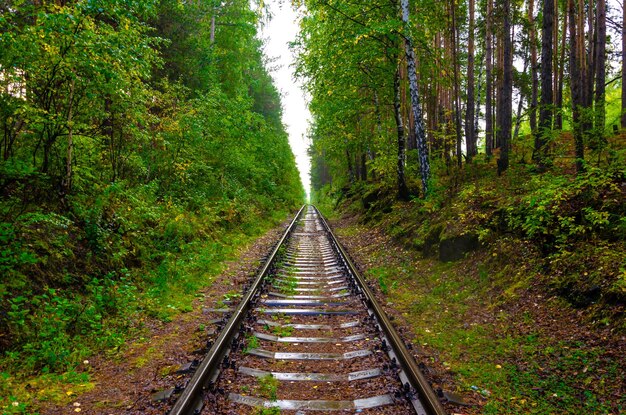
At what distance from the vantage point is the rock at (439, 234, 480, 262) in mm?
7883

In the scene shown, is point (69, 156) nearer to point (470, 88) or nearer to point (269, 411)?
point (269, 411)

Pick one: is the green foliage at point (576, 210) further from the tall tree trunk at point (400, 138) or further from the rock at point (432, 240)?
the tall tree trunk at point (400, 138)

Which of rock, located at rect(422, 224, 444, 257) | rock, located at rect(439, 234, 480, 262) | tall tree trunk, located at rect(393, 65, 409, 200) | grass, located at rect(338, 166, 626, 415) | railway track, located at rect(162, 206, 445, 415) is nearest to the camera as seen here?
railway track, located at rect(162, 206, 445, 415)

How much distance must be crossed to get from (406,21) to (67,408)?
12.0 metres

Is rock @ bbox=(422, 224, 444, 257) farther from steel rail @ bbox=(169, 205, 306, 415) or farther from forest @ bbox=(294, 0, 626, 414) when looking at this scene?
steel rail @ bbox=(169, 205, 306, 415)

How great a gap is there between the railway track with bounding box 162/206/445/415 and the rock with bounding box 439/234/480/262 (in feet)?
7.87

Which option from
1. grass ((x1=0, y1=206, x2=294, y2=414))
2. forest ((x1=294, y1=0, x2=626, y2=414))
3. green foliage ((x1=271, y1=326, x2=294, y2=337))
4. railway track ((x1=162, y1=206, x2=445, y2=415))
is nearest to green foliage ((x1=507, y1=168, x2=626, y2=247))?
forest ((x1=294, y1=0, x2=626, y2=414))

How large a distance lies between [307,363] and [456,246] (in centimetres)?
510

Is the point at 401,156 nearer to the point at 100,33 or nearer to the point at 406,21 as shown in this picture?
the point at 406,21

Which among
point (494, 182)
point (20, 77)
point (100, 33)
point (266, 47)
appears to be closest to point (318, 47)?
point (494, 182)

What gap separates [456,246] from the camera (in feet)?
26.8

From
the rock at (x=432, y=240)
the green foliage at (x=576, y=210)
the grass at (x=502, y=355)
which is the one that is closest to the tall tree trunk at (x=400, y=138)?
the rock at (x=432, y=240)

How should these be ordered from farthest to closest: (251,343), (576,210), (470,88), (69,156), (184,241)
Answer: (470,88)
(184,241)
(69,156)
(576,210)
(251,343)

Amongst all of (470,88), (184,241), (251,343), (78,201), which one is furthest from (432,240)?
(470,88)
